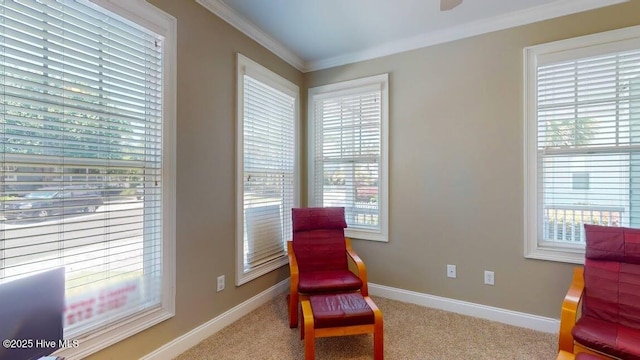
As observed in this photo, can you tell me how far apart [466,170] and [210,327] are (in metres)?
2.68

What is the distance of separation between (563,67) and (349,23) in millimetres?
1854

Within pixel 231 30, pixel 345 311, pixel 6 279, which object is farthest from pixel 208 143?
pixel 345 311

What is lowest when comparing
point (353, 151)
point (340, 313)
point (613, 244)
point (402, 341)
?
point (402, 341)

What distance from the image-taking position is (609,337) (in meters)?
1.58

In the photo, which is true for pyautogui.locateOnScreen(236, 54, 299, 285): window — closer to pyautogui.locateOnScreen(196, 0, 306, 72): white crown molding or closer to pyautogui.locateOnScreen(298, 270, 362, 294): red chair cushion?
pyautogui.locateOnScreen(196, 0, 306, 72): white crown molding

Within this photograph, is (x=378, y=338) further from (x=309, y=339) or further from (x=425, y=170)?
(x=425, y=170)

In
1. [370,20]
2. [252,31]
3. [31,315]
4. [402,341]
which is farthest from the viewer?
[252,31]

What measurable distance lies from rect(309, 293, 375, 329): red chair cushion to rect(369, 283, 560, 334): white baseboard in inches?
41.9

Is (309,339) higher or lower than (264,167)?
lower

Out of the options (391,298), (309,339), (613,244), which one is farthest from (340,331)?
(613,244)

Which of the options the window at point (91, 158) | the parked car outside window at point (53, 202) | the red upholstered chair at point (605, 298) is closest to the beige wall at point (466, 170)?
the red upholstered chair at point (605, 298)

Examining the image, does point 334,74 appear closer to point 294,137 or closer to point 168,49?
point 294,137

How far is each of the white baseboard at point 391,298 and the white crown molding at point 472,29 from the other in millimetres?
2557

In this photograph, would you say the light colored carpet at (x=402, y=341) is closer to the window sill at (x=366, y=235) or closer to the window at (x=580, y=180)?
the window sill at (x=366, y=235)
